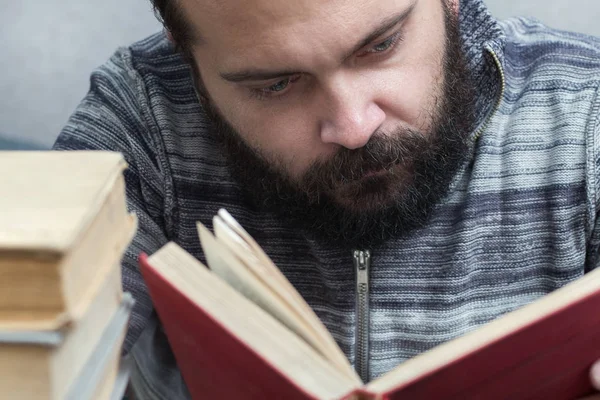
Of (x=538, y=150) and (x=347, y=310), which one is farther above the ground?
(x=538, y=150)

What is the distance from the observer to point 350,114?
80 cm

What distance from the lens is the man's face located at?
0.76m

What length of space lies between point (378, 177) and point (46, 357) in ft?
1.77

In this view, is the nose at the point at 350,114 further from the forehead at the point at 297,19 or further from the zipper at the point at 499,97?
the zipper at the point at 499,97

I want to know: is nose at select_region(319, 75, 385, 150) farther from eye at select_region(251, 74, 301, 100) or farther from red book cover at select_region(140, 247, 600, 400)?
red book cover at select_region(140, 247, 600, 400)

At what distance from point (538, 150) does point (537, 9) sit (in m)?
0.50

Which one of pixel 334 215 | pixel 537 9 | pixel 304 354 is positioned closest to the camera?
pixel 304 354

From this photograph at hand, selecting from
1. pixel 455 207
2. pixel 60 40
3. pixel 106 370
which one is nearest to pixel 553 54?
pixel 455 207

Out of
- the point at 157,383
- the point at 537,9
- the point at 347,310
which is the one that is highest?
the point at 537,9

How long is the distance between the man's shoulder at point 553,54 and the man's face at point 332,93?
16 centimetres

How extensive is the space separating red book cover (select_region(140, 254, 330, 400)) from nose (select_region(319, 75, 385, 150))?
12.9 inches

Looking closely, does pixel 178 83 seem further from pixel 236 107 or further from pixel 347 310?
pixel 347 310

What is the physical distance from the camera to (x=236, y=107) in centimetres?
92

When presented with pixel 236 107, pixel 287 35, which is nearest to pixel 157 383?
pixel 236 107
